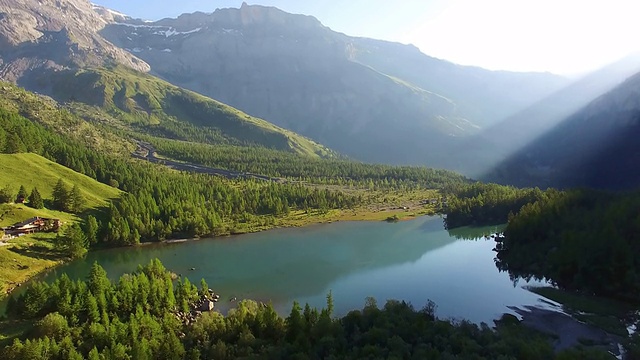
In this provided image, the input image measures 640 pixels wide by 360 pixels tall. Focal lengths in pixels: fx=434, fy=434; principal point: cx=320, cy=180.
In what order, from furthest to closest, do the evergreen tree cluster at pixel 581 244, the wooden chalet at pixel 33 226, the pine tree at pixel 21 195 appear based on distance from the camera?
the pine tree at pixel 21 195 < the wooden chalet at pixel 33 226 < the evergreen tree cluster at pixel 581 244

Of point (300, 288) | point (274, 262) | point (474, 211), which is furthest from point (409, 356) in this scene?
point (474, 211)

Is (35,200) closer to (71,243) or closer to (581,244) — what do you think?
(71,243)

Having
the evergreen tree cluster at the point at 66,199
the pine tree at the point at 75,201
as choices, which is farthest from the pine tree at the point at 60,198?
the pine tree at the point at 75,201

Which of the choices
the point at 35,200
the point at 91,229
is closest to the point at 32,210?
the point at 35,200

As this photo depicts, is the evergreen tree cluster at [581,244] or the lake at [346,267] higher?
the evergreen tree cluster at [581,244]

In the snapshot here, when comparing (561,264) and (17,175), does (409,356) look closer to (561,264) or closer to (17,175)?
(561,264)

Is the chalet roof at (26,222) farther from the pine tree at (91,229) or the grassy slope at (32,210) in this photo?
the pine tree at (91,229)
